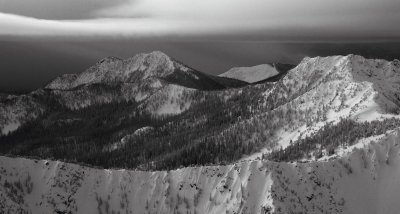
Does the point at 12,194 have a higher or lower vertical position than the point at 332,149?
higher

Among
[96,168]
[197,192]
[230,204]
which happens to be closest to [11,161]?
[96,168]

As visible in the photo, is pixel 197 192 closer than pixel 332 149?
Yes

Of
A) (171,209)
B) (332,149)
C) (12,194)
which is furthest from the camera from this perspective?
(332,149)

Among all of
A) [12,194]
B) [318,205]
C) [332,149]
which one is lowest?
[332,149]

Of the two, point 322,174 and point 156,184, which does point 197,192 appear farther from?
point 322,174

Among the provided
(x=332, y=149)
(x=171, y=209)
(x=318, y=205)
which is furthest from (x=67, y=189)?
(x=332, y=149)

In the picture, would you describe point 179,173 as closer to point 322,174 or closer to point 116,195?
point 116,195

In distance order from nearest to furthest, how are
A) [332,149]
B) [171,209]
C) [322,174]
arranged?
[171,209] → [322,174] → [332,149]
